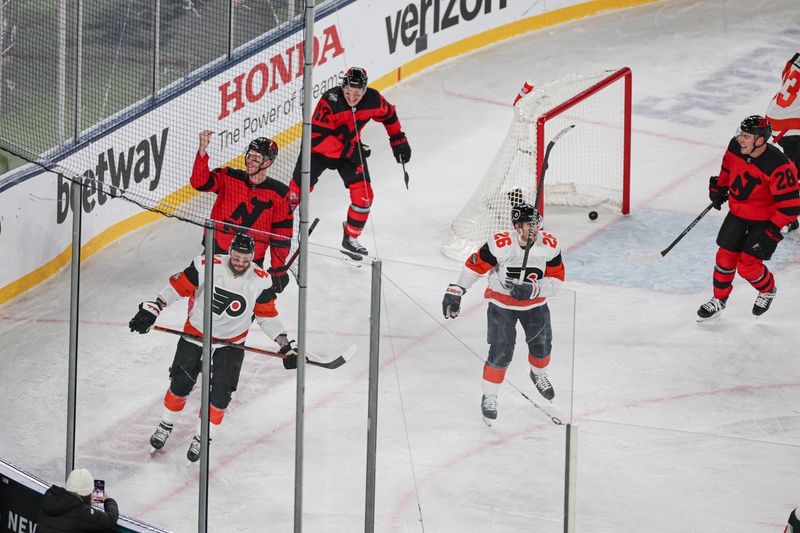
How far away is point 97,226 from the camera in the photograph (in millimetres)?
7348

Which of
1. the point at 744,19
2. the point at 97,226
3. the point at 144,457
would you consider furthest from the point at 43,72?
the point at 744,19

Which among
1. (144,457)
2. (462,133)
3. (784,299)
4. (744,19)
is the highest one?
(744,19)

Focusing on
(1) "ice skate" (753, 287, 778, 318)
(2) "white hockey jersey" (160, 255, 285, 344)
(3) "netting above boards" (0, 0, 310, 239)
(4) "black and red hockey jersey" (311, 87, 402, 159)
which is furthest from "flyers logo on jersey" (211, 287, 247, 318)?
(1) "ice skate" (753, 287, 778, 318)

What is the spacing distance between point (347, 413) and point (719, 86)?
5954 millimetres

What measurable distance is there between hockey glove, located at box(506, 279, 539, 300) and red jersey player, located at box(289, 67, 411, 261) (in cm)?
172

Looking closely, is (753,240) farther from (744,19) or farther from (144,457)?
(744,19)

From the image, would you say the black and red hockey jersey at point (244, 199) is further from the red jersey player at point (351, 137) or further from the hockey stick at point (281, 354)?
the hockey stick at point (281, 354)

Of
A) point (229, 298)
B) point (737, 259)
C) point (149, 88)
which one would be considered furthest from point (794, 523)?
point (149, 88)

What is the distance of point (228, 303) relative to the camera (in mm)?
5793

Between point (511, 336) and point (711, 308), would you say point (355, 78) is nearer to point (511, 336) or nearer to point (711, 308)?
point (711, 308)

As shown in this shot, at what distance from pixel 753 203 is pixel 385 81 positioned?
3.60 m

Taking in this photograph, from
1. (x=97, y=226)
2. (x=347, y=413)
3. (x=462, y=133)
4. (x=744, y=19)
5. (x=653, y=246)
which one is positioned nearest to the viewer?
(x=347, y=413)

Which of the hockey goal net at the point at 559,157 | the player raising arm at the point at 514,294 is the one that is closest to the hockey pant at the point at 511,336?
the player raising arm at the point at 514,294

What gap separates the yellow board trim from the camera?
23.7 ft
